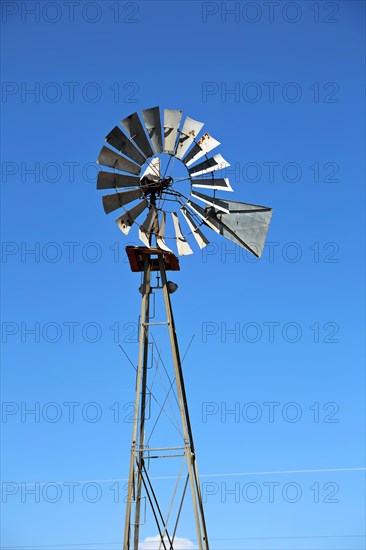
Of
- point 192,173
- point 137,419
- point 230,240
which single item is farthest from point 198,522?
point 192,173

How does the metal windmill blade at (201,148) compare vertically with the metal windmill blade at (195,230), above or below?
above

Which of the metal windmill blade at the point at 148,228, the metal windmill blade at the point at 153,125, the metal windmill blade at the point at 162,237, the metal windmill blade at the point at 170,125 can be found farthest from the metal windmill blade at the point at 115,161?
the metal windmill blade at the point at 162,237

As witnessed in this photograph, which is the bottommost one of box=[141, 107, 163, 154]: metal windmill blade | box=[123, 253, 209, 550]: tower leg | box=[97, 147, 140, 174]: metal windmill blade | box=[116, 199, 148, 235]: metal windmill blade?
box=[123, 253, 209, 550]: tower leg

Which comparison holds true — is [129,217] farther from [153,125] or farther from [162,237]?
[153,125]

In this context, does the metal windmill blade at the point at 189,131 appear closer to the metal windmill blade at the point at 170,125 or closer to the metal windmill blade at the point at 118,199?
the metal windmill blade at the point at 170,125

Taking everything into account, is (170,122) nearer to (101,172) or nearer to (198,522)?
(101,172)

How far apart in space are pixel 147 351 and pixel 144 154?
364 cm

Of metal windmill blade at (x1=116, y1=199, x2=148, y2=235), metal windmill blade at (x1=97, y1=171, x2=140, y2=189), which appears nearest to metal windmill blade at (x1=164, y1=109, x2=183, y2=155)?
metal windmill blade at (x1=97, y1=171, x2=140, y2=189)

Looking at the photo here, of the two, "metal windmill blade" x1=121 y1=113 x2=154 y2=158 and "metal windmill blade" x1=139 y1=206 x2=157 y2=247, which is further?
"metal windmill blade" x1=139 y1=206 x2=157 y2=247

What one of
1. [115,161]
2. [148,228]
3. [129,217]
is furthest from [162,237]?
[115,161]

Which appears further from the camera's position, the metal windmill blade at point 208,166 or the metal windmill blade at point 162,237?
the metal windmill blade at point 208,166

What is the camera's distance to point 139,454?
1432 centimetres

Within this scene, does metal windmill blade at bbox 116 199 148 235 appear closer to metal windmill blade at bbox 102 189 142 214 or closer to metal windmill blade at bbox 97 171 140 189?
metal windmill blade at bbox 102 189 142 214

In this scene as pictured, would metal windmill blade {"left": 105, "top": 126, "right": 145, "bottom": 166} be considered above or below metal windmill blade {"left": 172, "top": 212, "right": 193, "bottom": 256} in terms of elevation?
above
